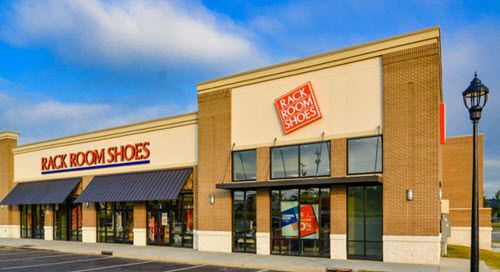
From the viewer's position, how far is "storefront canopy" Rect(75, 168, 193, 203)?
23.9m

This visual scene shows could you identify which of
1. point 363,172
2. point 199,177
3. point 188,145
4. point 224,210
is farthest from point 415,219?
point 188,145

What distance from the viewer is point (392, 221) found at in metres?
17.2

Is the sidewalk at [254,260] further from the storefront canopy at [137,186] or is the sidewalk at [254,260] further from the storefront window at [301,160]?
the storefront window at [301,160]

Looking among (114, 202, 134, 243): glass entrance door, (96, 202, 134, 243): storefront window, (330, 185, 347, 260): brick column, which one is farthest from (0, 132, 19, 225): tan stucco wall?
(330, 185, 347, 260): brick column

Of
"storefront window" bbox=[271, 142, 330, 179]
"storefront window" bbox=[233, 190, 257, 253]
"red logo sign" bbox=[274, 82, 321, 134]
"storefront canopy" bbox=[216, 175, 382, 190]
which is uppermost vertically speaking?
"red logo sign" bbox=[274, 82, 321, 134]

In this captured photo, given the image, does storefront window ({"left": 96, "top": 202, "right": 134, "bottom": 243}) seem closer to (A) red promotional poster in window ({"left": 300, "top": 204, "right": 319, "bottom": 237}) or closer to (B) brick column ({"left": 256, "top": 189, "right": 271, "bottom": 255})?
(B) brick column ({"left": 256, "top": 189, "right": 271, "bottom": 255})

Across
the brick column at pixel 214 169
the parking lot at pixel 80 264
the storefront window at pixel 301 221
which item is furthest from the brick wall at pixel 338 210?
the brick column at pixel 214 169

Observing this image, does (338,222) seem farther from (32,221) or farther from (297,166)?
(32,221)

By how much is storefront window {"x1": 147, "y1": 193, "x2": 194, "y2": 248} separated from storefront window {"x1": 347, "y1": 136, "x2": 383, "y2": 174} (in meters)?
9.86

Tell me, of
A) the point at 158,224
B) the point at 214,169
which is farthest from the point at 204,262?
the point at 158,224

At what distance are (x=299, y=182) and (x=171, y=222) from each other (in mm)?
9468

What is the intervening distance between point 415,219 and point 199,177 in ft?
36.1

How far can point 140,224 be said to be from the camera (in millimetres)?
25844

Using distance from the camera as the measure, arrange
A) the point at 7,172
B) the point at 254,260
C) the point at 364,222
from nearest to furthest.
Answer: the point at 364,222, the point at 254,260, the point at 7,172
